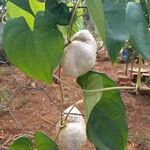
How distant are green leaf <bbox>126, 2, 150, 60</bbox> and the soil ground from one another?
3.95 ft

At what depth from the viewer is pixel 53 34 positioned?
46 centimetres

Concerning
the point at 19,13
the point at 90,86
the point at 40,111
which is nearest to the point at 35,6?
the point at 19,13

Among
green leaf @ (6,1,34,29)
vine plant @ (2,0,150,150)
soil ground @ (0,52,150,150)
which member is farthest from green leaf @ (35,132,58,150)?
soil ground @ (0,52,150,150)

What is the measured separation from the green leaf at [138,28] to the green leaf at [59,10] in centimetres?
11

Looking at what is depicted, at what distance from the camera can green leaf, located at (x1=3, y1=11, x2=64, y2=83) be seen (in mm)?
457

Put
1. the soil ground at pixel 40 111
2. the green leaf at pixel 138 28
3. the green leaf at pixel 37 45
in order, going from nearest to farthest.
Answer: the green leaf at pixel 138 28
the green leaf at pixel 37 45
the soil ground at pixel 40 111

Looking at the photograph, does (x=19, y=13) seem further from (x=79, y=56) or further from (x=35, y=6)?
(x=79, y=56)

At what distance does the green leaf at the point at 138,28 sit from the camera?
354mm

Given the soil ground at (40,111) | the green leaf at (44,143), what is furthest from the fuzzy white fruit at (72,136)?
the soil ground at (40,111)

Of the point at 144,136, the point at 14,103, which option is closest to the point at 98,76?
the point at 144,136

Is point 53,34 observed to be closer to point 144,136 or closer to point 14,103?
point 144,136

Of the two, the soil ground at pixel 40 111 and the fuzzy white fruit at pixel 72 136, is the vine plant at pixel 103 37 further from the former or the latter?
the soil ground at pixel 40 111

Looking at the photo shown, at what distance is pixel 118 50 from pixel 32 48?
115 mm

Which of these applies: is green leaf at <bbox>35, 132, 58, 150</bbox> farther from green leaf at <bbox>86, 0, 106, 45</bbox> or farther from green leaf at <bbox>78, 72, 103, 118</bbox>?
green leaf at <bbox>86, 0, 106, 45</bbox>
